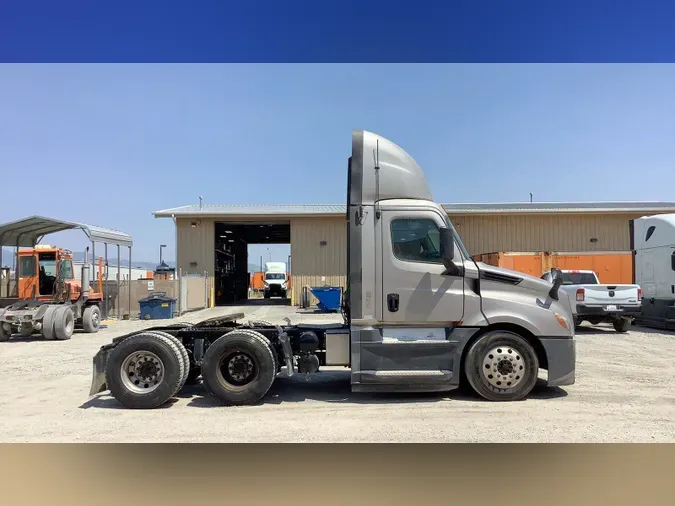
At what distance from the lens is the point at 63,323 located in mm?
15781

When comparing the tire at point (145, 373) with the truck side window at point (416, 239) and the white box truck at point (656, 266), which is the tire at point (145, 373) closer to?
the truck side window at point (416, 239)

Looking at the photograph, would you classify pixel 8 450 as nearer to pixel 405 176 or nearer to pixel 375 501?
pixel 375 501

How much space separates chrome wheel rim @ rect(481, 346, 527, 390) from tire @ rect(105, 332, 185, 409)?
4310mm

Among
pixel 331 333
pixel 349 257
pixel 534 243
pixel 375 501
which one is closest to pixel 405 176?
pixel 349 257

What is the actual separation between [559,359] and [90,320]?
15992 millimetres

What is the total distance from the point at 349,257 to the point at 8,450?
457 centimetres

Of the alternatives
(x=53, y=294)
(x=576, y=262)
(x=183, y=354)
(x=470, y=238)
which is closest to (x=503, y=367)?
(x=183, y=354)

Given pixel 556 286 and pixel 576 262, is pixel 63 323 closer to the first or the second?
pixel 556 286

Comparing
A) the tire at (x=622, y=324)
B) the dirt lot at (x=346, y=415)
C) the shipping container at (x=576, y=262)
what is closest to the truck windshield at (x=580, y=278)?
the tire at (x=622, y=324)

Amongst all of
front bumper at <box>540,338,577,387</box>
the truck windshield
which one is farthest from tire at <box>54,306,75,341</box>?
the truck windshield

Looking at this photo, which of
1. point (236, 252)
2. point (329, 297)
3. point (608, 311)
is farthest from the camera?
point (236, 252)

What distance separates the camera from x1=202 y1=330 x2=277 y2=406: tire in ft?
22.8

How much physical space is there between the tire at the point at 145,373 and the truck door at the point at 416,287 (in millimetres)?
3034

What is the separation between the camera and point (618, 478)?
441 centimetres
